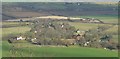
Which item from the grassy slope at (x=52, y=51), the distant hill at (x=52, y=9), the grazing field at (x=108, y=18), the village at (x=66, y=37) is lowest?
the grassy slope at (x=52, y=51)

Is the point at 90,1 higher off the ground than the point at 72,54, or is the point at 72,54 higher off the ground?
the point at 90,1

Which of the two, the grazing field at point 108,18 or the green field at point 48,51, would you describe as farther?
the grazing field at point 108,18

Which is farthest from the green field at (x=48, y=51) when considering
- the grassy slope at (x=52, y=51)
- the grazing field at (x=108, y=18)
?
the grazing field at (x=108, y=18)

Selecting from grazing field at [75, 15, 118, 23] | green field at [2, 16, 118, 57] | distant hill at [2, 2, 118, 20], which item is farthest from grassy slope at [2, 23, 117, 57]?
distant hill at [2, 2, 118, 20]

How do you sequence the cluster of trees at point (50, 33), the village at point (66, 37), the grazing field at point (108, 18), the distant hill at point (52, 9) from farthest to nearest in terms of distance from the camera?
the distant hill at point (52, 9), the grazing field at point (108, 18), the cluster of trees at point (50, 33), the village at point (66, 37)

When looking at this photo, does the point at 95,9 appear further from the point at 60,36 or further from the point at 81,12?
the point at 60,36

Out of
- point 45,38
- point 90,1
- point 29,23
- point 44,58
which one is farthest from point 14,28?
point 90,1

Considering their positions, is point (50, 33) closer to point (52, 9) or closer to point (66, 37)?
point (66, 37)

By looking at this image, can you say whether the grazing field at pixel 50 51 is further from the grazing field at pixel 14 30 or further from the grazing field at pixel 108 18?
the grazing field at pixel 108 18
